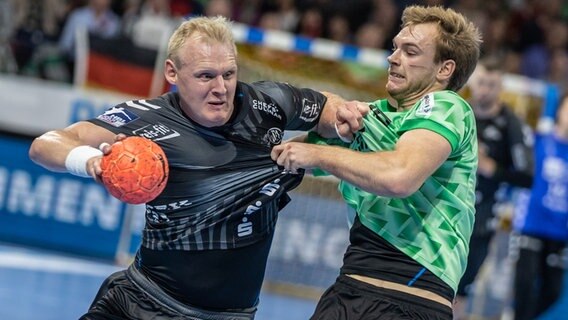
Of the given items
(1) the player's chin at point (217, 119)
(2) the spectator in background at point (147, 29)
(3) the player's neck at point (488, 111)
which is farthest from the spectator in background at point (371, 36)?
(1) the player's chin at point (217, 119)

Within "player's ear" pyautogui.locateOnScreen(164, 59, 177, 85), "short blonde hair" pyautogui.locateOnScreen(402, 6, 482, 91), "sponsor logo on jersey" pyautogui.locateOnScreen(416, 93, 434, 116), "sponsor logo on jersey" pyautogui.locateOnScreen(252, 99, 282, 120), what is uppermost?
"short blonde hair" pyautogui.locateOnScreen(402, 6, 482, 91)

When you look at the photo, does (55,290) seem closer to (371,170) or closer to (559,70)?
(371,170)

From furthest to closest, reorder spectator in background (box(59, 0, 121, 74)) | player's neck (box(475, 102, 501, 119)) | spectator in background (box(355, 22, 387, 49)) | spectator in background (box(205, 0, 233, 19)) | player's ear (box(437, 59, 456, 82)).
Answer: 1. spectator in background (box(355, 22, 387, 49))
2. spectator in background (box(205, 0, 233, 19))
3. spectator in background (box(59, 0, 121, 74))
4. player's neck (box(475, 102, 501, 119))
5. player's ear (box(437, 59, 456, 82))

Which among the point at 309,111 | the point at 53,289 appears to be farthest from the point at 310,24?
the point at 309,111

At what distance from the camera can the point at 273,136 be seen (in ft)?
18.6

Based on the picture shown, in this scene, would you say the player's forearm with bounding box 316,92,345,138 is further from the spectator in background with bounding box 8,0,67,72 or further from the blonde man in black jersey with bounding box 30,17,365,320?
the spectator in background with bounding box 8,0,67,72

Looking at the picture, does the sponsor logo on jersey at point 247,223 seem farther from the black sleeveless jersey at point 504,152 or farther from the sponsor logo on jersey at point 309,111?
the black sleeveless jersey at point 504,152

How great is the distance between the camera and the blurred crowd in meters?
12.2

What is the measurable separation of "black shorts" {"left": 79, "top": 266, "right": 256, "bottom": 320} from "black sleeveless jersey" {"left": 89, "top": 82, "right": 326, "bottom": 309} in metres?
0.05

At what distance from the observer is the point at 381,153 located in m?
4.71

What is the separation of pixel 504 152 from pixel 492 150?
0.41ft

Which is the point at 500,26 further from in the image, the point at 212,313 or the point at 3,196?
the point at 212,313

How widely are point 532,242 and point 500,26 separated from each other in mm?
5815

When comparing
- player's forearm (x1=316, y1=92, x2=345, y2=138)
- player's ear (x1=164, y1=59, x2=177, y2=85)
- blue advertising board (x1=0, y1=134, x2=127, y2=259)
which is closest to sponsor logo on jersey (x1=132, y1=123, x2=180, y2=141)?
player's ear (x1=164, y1=59, x2=177, y2=85)
